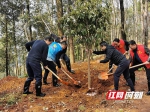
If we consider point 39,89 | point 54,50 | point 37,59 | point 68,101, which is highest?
point 54,50

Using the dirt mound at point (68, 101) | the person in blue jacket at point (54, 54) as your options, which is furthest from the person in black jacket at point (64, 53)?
the dirt mound at point (68, 101)

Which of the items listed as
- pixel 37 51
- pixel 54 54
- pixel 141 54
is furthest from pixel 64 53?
pixel 141 54

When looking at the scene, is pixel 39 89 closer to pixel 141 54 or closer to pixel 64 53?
pixel 64 53

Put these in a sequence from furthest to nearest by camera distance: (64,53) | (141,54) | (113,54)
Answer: (64,53) → (141,54) → (113,54)

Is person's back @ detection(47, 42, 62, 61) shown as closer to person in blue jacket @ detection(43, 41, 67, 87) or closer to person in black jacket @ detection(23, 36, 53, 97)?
person in blue jacket @ detection(43, 41, 67, 87)

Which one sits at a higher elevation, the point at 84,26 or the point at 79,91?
the point at 84,26

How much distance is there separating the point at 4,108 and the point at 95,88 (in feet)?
10.3

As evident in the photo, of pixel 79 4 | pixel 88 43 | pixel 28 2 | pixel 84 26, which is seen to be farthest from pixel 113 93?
pixel 28 2

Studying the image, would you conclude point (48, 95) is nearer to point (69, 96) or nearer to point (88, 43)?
point (69, 96)

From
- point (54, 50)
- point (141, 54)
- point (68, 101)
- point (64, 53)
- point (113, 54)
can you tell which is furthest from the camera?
point (64, 53)

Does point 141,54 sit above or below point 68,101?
above

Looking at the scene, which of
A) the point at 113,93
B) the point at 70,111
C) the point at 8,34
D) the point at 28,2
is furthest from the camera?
the point at 8,34

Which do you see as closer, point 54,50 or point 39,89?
point 39,89

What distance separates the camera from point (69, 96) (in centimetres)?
673
